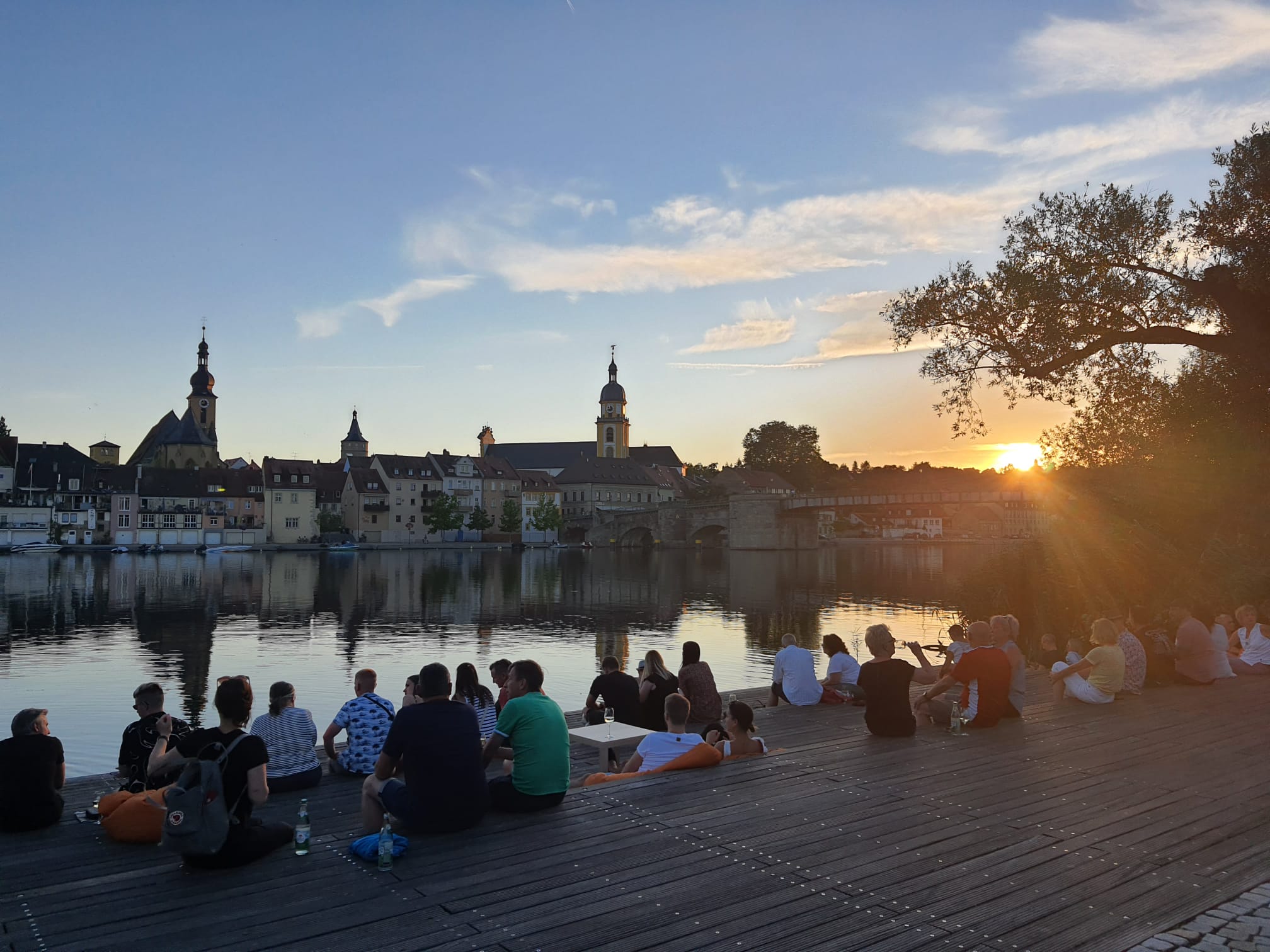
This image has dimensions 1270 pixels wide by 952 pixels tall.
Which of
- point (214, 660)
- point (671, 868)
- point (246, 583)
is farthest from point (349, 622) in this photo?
point (671, 868)

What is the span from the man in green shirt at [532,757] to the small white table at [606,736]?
2354mm

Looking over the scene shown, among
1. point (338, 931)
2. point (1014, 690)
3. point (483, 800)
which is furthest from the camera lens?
point (1014, 690)

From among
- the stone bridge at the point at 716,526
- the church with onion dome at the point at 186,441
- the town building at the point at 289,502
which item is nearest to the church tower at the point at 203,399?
the church with onion dome at the point at 186,441

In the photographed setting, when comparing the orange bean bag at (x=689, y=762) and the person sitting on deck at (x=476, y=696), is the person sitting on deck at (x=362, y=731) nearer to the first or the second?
the person sitting on deck at (x=476, y=696)

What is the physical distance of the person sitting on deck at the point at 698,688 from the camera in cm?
1152

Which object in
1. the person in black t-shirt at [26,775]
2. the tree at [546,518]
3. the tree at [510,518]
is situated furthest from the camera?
the tree at [546,518]

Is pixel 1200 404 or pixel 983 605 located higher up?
pixel 1200 404

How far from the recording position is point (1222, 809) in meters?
6.99

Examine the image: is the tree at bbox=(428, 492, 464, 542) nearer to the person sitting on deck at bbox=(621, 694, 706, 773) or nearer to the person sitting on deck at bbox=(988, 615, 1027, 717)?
the person sitting on deck at bbox=(988, 615, 1027, 717)

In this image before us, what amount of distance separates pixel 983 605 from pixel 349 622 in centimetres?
2383

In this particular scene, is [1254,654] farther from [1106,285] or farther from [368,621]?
[368,621]

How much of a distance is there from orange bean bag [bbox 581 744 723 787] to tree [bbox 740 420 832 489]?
138m

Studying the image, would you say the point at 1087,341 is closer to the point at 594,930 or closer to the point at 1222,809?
the point at 1222,809

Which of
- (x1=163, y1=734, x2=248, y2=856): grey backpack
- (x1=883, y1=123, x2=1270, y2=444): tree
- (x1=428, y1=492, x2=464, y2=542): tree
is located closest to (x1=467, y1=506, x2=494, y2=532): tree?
(x1=428, y1=492, x2=464, y2=542): tree
